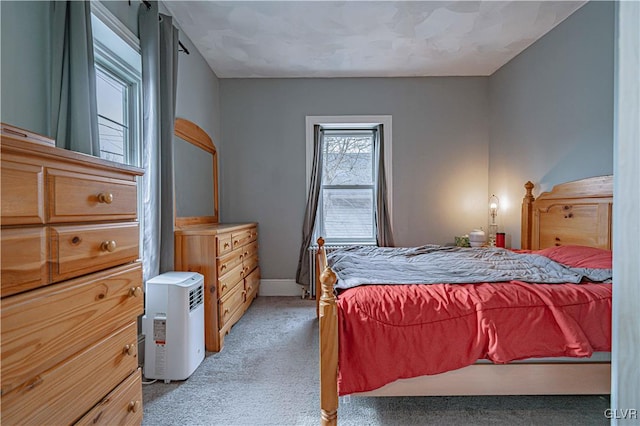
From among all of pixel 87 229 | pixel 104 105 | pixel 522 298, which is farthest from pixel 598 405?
pixel 104 105

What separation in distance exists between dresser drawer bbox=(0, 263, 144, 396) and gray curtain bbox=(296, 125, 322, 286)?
283 cm

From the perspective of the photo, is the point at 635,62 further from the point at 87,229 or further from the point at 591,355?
the point at 591,355

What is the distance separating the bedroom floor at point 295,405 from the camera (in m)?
1.70

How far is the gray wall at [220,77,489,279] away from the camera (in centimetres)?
407

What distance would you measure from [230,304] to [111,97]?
1.83 m

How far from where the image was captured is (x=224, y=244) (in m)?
2.69

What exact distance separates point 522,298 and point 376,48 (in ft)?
9.10

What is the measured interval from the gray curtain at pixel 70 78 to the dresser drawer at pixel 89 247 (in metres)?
0.63

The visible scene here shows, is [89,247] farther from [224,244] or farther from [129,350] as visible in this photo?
[224,244]

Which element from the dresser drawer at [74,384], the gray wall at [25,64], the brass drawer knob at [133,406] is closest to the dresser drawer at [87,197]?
the dresser drawer at [74,384]

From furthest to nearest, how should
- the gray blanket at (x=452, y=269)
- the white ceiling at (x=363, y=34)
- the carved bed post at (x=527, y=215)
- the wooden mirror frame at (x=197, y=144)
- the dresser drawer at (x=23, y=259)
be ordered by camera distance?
1. the carved bed post at (x=527, y=215)
2. the wooden mirror frame at (x=197, y=144)
3. the white ceiling at (x=363, y=34)
4. the gray blanket at (x=452, y=269)
5. the dresser drawer at (x=23, y=259)

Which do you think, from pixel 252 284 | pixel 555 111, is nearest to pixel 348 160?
pixel 252 284

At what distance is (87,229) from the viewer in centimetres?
107

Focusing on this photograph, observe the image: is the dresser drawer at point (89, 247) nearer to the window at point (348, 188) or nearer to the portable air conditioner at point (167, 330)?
the portable air conditioner at point (167, 330)
